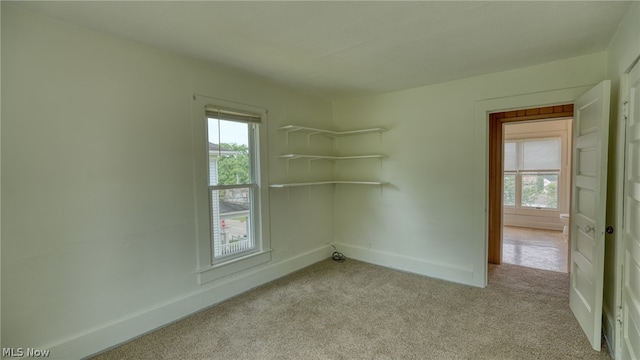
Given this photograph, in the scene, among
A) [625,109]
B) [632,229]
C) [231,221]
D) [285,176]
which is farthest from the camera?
[285,176]

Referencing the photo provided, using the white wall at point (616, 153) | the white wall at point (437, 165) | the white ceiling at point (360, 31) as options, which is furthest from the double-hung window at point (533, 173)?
the white ceiling at point (360, 31)

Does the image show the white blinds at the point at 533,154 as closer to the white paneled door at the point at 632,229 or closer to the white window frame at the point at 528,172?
the white window frame at the point at 528,172

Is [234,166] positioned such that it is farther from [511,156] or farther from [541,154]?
[541,154]

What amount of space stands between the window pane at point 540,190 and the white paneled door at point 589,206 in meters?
4.65

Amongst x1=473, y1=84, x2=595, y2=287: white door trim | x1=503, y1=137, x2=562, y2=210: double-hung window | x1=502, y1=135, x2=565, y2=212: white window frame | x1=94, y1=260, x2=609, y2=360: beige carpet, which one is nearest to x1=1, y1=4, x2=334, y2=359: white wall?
x1=94, y1=260, x2=609, y2=360: beige carpet

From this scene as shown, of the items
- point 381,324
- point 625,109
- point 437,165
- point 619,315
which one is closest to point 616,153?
point 625,109

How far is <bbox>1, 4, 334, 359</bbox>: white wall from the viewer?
1.87 m

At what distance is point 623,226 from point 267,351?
2.58m

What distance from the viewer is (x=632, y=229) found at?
176 centimetres

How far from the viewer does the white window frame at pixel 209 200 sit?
2799 millimetres

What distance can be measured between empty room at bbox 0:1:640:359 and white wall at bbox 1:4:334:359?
0.04 feet

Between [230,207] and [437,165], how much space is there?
97.8 inches

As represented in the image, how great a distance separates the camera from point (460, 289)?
3.25 m

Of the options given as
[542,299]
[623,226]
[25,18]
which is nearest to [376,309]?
[542,299]
